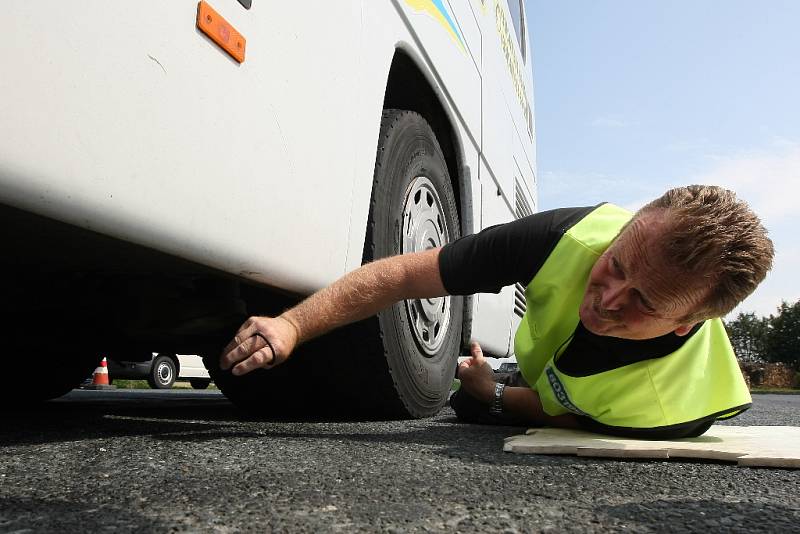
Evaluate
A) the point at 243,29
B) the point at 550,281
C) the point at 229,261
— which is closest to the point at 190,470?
the point at 229,261

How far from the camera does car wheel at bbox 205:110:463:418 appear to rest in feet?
6.58

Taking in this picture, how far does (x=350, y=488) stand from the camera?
1.13 meters

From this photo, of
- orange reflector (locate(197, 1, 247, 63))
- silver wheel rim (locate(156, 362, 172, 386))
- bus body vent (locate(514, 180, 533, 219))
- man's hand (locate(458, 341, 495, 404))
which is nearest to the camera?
orange reflector (locate(197, 1, 247, 63))

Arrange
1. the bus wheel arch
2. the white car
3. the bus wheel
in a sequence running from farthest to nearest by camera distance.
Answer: the white car → the bus wheel arch → the bus wheel

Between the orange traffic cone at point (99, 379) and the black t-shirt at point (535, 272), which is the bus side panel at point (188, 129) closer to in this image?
the black t-shirt at point (535, 272)

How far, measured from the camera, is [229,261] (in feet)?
4.31

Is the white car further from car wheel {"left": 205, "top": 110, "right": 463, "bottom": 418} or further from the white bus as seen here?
car wheel {"left": 205, "top": 110, "right": 463, "bottom": 418}

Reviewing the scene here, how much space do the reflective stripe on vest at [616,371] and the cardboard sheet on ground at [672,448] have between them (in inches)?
3.1

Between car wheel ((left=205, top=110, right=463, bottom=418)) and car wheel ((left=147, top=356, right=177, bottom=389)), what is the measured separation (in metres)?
6.19

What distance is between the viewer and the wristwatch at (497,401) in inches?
90.0

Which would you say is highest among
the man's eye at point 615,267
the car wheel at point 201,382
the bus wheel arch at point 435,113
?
the bus wheel arch at point 435,113

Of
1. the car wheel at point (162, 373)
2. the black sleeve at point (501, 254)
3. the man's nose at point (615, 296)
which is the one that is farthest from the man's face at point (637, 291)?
the car wheel at point (162, 373)

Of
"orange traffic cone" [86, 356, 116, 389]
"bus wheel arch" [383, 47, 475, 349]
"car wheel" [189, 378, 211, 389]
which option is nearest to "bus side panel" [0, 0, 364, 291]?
"bus wheel arch" [383, 47, 475, 349]

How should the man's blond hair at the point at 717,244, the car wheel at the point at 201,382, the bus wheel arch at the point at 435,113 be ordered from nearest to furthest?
the man's blond hair at the point at 717,244
the bus wheel arch at the point at 435,113
the car wheel at the point at 201,382
